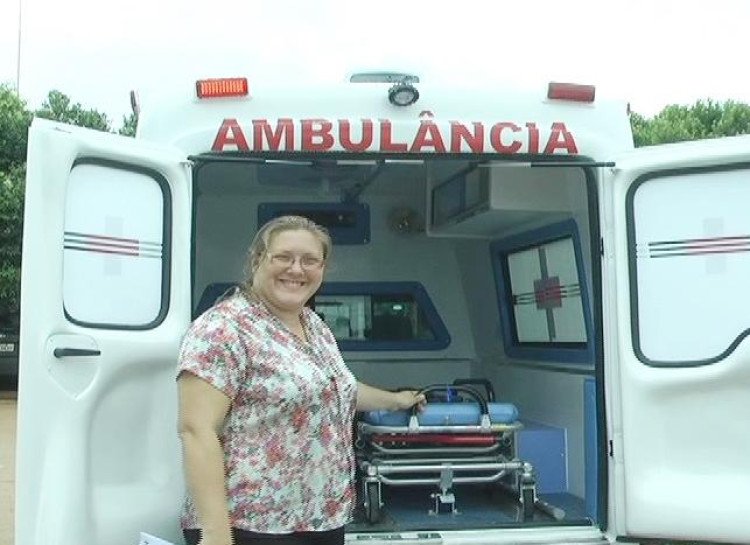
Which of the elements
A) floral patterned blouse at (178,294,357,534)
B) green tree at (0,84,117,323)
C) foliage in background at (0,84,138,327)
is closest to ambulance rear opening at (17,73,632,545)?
floral patterned blouse at (178,294,357,534)

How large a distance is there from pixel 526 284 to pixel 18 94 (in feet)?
50.7

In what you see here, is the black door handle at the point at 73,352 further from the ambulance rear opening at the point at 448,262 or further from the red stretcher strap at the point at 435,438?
the red stretcher strap at the point at 435,438

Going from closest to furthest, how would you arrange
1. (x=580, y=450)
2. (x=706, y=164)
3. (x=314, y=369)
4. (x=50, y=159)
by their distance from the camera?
(x=314, y=369) < (x=50, y=159) < (x=706, y=164) < (x=580, y=450)

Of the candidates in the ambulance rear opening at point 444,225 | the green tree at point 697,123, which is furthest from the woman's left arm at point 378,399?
the green tree at point 697,123

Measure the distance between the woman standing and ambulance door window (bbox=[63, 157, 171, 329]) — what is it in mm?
656

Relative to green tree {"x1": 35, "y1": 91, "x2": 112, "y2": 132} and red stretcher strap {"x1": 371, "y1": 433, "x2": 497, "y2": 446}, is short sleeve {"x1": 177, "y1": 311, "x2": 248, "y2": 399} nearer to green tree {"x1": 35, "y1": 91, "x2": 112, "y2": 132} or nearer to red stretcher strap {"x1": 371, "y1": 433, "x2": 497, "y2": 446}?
red stretcher strap {"x1": 371, "y1": 433, "x2": 497, "y2": 446}

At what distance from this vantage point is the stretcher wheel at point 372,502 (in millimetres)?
4520

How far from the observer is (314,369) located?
290 cm

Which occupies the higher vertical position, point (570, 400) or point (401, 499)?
point (570, 400)

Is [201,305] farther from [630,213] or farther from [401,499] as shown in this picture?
[630,213]

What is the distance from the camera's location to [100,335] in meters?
3.38

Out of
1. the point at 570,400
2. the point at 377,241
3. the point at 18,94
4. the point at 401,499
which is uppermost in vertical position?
the point at 18,94

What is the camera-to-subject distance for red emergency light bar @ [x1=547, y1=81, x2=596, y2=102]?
4.12 m

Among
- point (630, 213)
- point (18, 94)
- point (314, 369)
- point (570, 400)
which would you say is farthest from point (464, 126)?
point (18, 94)
